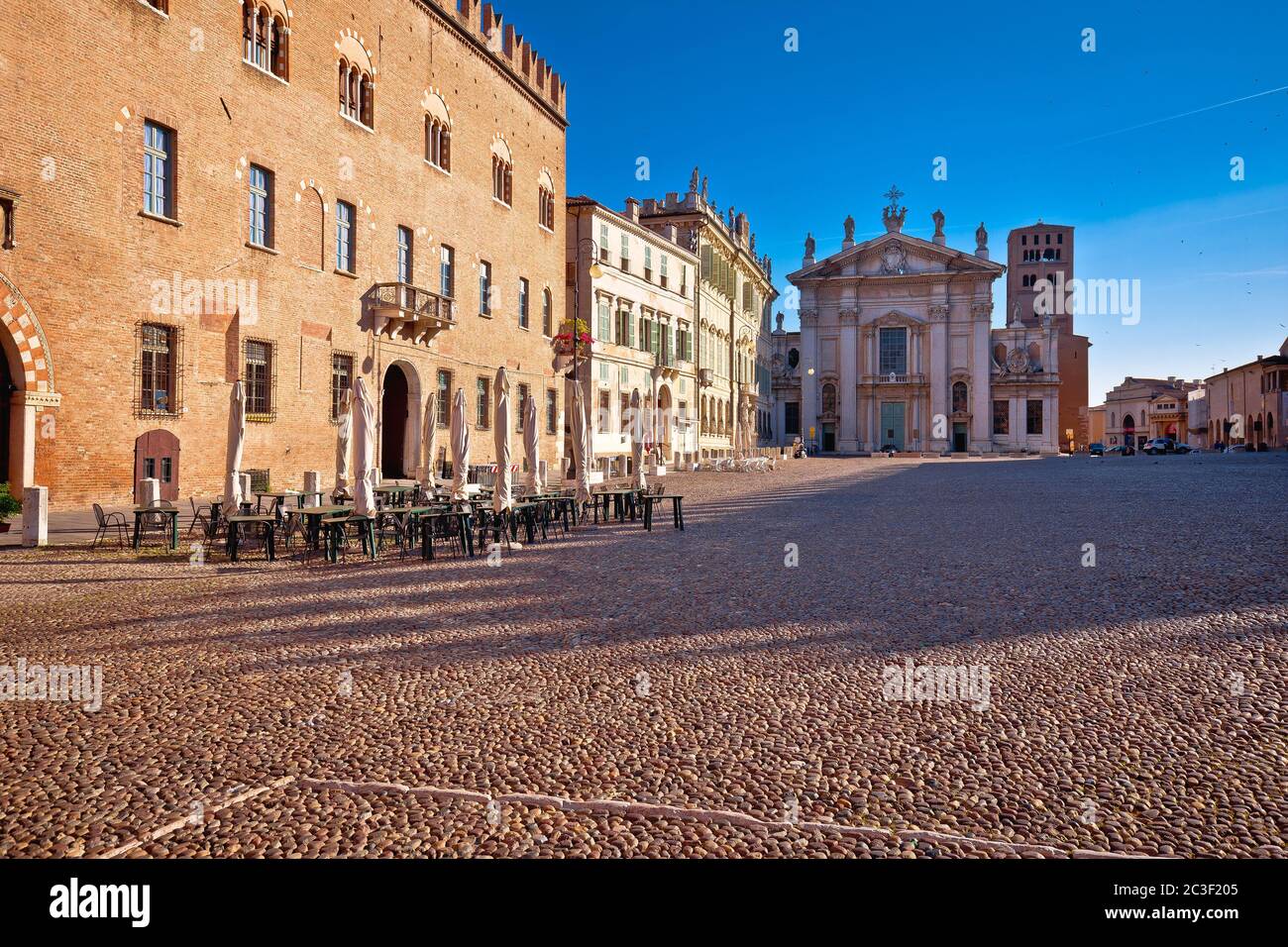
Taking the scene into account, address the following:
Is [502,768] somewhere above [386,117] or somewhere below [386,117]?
below

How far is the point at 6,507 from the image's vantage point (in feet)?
43.9

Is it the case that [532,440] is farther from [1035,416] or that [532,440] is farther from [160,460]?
[1035,416]

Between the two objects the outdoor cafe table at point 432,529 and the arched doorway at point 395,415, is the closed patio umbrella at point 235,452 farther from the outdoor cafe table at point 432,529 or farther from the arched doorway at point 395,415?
the arched doorway at point 395,415

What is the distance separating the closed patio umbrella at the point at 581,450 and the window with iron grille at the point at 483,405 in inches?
468

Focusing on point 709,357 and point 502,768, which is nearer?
point 502,768

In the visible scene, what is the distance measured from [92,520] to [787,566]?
12280mm

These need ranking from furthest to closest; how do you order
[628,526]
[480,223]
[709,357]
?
[709,357], [480,223], [628,526]

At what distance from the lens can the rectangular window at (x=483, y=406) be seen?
30609 millimetres

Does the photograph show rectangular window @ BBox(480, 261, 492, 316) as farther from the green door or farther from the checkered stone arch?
the green door

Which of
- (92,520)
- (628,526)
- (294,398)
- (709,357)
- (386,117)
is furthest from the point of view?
(709,357)

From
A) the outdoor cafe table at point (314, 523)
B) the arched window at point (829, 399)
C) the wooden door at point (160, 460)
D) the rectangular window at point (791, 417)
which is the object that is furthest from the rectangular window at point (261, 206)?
the rectangular window at point (791, 417)

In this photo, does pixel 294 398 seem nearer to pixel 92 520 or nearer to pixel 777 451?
pixel 92 520

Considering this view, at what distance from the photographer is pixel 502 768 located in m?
4.34
